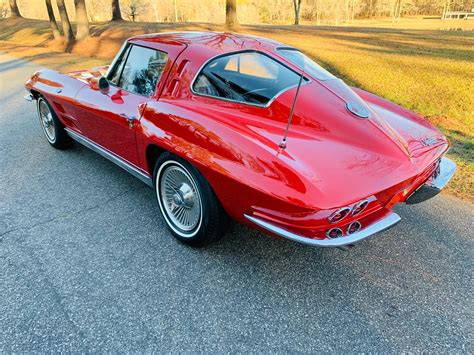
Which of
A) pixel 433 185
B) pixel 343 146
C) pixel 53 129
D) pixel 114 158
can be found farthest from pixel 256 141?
pixel 53 129

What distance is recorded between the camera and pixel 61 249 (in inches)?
107

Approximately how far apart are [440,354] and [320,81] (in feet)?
6.75

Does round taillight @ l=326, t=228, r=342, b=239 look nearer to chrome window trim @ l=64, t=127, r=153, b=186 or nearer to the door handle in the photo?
chrome window trim @ l=64, t=127, r=153, b=186

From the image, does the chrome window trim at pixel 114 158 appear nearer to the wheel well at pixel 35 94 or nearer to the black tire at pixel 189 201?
the black tire at pixel 189 201

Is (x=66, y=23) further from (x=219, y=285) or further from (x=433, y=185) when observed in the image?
(x=433, y=185)

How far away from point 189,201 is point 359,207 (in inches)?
49.7

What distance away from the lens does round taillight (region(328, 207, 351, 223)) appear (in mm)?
1982

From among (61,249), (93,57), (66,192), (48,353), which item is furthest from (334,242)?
(93,57)

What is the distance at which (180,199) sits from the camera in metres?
2.75

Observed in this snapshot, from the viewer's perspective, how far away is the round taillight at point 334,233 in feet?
6.70

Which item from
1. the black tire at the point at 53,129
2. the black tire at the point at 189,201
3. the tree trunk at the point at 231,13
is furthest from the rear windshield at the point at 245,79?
the tree trunk at the point at 231,13

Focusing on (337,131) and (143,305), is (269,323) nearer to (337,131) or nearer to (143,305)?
(143,305)

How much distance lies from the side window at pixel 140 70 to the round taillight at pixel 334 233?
6.09 feet

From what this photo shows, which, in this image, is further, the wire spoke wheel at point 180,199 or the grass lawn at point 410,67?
the grass lawn at point 410,67
